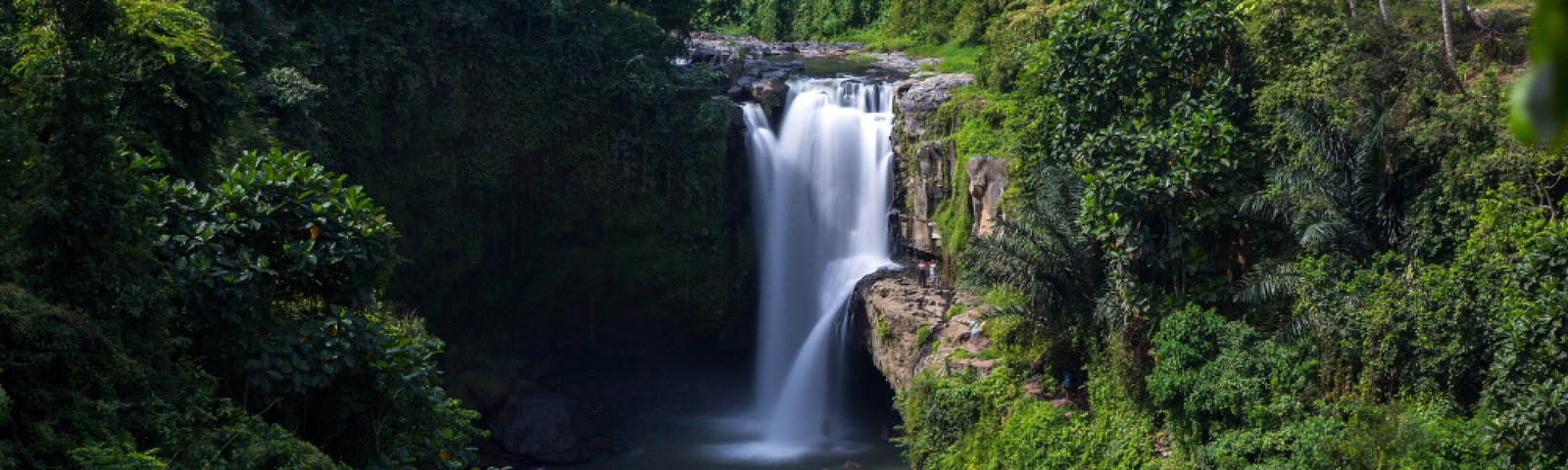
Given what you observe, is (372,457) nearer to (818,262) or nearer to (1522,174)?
(1522,174)

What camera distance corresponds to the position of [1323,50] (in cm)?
1350

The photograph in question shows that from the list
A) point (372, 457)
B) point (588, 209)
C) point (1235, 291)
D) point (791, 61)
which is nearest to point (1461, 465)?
point (1235, 291)

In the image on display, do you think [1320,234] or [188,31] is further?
[1320,234]

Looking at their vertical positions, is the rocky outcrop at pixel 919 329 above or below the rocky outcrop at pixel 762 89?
below

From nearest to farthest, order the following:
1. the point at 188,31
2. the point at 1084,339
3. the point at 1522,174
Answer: the point at 188,31 < the point at 1522,174 < the point at 1084,339

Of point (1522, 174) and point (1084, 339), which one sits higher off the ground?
point (1522, 174)

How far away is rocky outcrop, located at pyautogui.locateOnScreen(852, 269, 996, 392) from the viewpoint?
17.3 m

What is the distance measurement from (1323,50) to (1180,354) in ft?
15.0

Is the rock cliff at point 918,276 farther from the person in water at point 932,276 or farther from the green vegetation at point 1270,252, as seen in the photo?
the green vegetation at point 1270,252

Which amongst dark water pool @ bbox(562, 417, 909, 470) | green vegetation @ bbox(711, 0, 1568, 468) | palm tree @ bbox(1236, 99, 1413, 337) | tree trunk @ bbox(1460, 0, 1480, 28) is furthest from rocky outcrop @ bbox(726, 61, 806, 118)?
tree trunk @ bbox(1460, 0, 1480, 28)

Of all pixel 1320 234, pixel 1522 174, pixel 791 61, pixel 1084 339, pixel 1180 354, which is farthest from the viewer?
pixel 791 61

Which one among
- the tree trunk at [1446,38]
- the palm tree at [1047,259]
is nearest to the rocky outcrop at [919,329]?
the palm tree at [1047,259]

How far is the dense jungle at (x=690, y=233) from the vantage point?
295 inches

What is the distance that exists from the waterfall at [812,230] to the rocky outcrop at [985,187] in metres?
3.76
